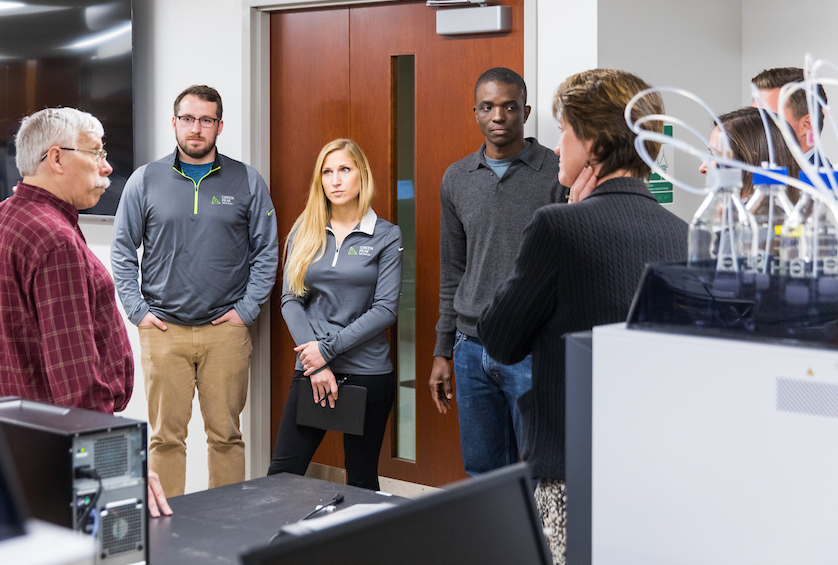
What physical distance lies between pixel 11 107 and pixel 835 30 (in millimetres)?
3941

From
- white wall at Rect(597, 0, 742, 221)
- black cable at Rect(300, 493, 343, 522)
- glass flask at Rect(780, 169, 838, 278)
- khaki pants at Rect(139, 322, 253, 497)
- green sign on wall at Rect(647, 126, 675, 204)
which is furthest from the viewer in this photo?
khaki pants at Rect(139, 322, 253, 497)

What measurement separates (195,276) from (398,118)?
106 cm

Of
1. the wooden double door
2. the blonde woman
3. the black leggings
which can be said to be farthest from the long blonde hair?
the black leggings

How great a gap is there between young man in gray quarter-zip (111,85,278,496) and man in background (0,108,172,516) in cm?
126

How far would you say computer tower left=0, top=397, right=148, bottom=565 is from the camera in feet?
4.25

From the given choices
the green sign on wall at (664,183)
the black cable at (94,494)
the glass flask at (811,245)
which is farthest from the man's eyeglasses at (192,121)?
the glass flask at (811,245)

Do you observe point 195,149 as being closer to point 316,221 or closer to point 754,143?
point 316,221

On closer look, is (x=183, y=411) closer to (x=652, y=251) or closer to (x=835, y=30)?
(x=652, y=251)

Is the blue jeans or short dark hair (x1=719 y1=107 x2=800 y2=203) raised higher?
short dark hair (x1=719 y1=107 x2=800 y2=203)

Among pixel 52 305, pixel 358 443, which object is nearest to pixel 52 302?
pixel 52 305

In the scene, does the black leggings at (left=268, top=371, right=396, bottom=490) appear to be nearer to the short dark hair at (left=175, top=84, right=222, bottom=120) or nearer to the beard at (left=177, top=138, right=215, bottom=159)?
the beard at (left=177, top=138, right=215, bottom=159)

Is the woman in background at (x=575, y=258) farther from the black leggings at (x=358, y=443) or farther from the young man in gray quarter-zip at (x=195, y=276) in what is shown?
the young man in gray quarter-zip at (x=195, y=276)

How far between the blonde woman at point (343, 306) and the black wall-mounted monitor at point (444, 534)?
2121 millimetres

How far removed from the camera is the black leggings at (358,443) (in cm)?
298
